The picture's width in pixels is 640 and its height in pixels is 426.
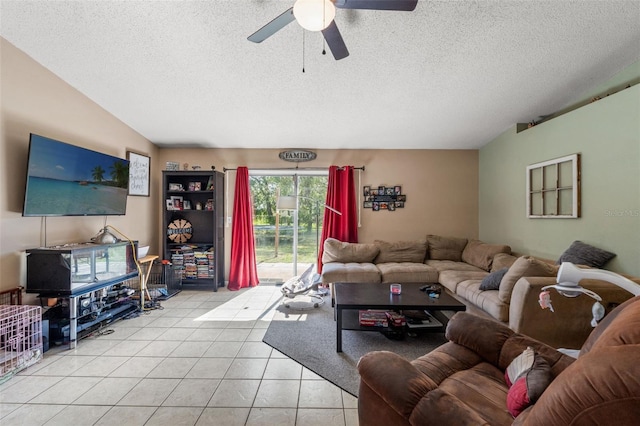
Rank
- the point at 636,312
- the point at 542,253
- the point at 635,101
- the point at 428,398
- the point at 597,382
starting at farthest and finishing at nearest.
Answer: the point at 542,253, the point at 635,101, the point at 428,398, the point at 636,312, the point at 597,382

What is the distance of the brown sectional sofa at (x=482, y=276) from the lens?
201 centimetres

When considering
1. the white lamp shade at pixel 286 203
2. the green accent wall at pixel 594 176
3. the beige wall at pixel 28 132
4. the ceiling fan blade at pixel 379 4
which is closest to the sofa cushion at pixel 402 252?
the green accent wall at pixel 594 176

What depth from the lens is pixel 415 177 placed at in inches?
179

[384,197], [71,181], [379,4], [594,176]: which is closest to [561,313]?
[594,176]

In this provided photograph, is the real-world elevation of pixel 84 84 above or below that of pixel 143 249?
above

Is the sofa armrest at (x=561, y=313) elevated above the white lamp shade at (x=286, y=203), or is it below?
below

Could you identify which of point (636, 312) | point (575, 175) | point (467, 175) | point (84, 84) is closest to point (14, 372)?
point (84, 84)

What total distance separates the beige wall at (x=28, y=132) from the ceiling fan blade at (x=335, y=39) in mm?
2809

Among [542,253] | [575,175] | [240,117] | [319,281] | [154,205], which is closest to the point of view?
[575,175]

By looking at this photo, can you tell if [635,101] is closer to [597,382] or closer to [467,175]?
[467,175]

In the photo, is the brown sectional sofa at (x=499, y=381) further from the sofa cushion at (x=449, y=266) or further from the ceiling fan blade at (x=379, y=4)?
the sofa cushion at (x=449, y=266)

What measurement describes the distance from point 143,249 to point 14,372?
1602 mm

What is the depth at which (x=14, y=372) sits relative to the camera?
2000 millimetres

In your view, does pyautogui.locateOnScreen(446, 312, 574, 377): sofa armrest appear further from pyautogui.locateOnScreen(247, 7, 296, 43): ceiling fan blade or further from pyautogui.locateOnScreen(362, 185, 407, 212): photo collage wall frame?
pyautogui.locateOnScreen(362, 185, 407, 212): photo collage wall frame
